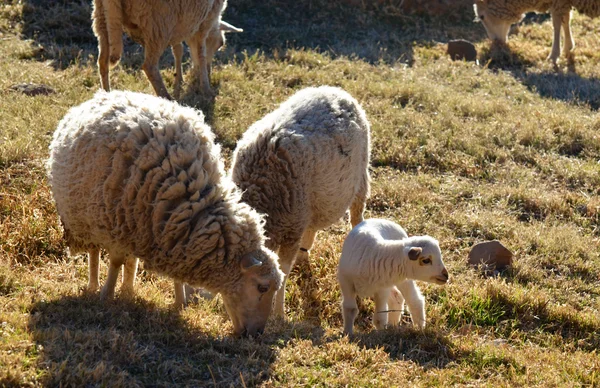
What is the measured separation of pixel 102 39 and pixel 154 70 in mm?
660

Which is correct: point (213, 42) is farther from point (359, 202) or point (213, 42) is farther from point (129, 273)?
point (129, 273)

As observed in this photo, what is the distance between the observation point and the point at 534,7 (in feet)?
45.4

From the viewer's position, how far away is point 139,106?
528cm

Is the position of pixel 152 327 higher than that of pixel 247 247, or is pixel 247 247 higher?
pixel 247 247

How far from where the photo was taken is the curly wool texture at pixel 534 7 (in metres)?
13.4

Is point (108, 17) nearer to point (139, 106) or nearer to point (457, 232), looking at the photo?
point (139, 106)

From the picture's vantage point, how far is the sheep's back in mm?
4934

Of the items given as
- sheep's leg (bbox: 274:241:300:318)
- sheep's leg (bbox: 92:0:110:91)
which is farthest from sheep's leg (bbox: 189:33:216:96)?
sheep's leg (bbox: 274:241:300:318)

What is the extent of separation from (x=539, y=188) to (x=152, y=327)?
16.0 feet

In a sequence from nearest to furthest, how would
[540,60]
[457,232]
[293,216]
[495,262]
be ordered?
[293,216] → [495,262] → [457,232] → [540,60]

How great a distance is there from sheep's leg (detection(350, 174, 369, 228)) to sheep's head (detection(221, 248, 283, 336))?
70.0 inches

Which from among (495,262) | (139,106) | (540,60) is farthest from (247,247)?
(540,60)

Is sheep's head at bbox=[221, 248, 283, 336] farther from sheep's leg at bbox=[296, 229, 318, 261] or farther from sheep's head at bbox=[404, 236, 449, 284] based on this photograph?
sheep's leg at bbox=[296, 229, 318, 261]

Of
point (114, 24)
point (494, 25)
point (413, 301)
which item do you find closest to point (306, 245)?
point (413, 301)
